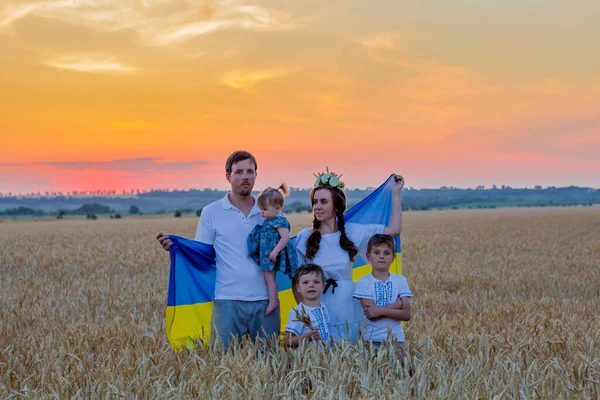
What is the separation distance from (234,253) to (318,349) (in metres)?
1.17

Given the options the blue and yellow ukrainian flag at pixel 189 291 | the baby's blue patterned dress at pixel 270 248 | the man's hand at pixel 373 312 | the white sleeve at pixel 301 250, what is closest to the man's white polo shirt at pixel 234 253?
the baby's blue patterned dress at pixel 270 248

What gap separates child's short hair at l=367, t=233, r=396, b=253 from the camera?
5496mm

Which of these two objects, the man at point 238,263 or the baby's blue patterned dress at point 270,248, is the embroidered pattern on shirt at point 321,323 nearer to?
the baby's blue patterned dress at point 270,248

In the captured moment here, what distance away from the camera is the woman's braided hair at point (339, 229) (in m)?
5.70

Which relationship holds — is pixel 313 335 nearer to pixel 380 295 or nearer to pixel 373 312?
pixel 373 312

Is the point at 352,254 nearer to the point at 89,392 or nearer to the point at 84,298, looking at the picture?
the point at 89,392

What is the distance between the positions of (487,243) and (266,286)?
1778 centimetres

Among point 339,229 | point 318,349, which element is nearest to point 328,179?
point 339,229

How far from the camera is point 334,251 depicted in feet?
18.7

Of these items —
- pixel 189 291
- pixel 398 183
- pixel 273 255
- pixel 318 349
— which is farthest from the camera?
pixel 398 183

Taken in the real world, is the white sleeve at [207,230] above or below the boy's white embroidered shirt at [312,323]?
above

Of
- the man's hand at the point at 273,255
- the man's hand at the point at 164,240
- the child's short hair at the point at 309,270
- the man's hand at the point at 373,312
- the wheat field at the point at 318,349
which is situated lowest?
the wheat field at the point at 318,349

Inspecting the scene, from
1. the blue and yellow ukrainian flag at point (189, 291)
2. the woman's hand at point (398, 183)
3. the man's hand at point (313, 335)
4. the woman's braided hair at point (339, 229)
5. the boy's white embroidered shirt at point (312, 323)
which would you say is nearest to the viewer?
the man's hand at point (313, 335)

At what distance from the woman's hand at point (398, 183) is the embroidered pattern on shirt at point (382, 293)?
3.80ft
